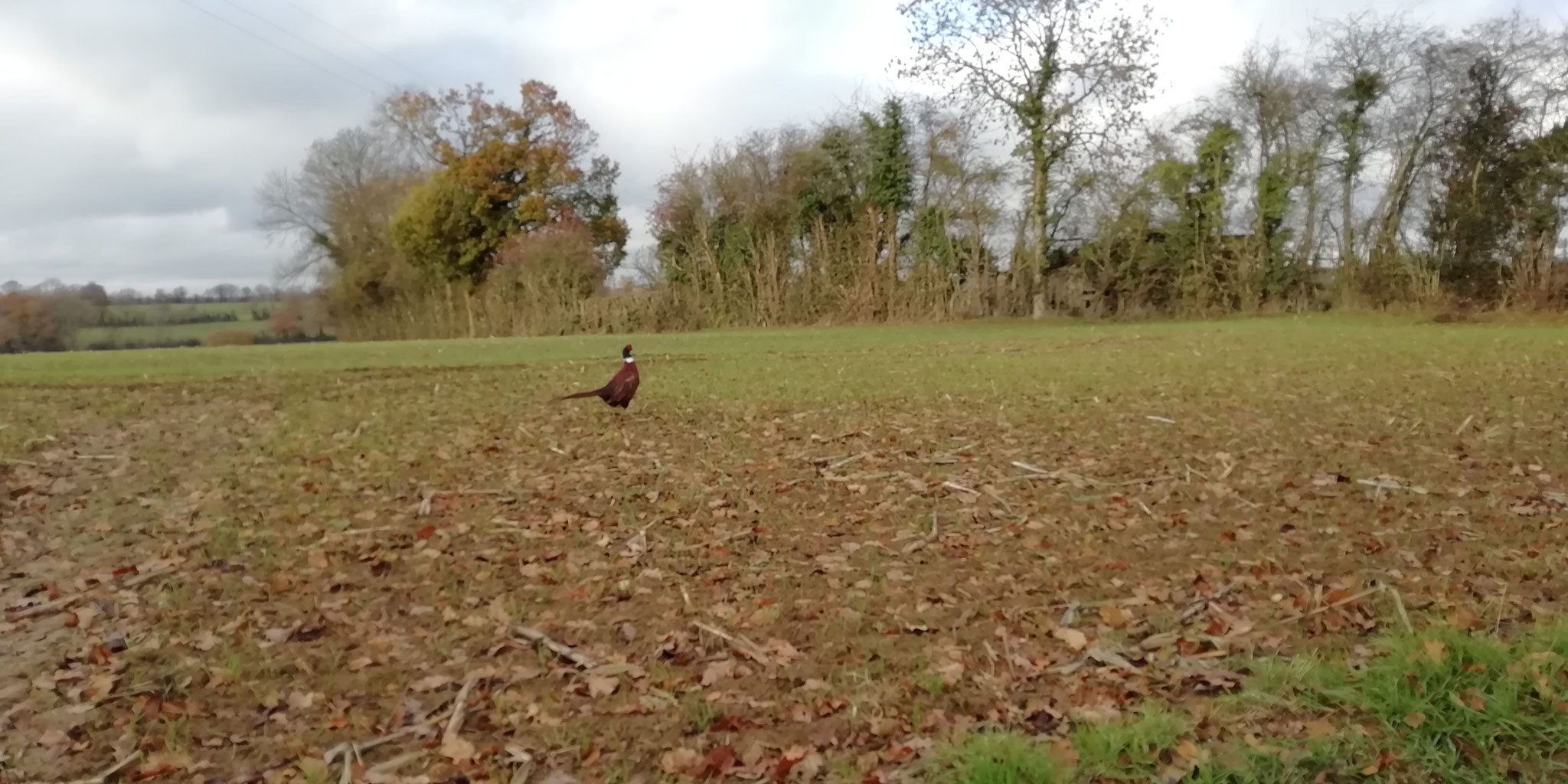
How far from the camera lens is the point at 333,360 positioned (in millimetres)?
15000

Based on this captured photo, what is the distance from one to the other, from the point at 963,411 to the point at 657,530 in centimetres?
418

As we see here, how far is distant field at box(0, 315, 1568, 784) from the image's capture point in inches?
124

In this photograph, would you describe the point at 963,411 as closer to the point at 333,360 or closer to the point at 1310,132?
the point at 333,360

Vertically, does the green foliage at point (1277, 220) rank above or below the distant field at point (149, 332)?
above

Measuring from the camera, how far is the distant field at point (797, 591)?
316 cm

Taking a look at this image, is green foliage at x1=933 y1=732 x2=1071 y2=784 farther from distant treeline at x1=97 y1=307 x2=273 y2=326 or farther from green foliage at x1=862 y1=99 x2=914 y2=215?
green foliage at x1=862 y1=99 x2=914 y2=215

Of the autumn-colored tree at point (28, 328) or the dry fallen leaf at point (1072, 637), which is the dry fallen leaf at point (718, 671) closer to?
the dry fallen leaf at point (1072, 637)

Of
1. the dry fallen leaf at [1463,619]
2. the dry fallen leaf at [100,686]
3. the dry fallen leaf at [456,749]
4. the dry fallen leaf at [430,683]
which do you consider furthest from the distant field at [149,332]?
the dry fallen leaf at [1463,619]

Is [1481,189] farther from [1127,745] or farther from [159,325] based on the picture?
[159,325]

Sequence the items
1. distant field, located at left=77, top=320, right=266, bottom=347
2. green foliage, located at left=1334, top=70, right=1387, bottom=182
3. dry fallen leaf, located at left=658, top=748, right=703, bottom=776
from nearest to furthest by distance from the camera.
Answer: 1. dry fallen leaf, located at left=658, top=748, right=703, bottom=776
2. distant field, located at left=77, top=320, right=266, bottom=347
3. green foliage, located at left=1334, top=70, right=1387, bottom=182

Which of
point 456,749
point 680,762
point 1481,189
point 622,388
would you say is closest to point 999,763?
point 680,762

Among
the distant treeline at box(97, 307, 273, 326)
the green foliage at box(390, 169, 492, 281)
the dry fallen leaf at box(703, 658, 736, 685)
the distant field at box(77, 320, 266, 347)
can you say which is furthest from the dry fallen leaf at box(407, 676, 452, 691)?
the green foliage at box(390, 169, 492, 281)

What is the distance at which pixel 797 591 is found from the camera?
14.9 ft

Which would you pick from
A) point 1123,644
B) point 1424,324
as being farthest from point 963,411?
point 1424,324
